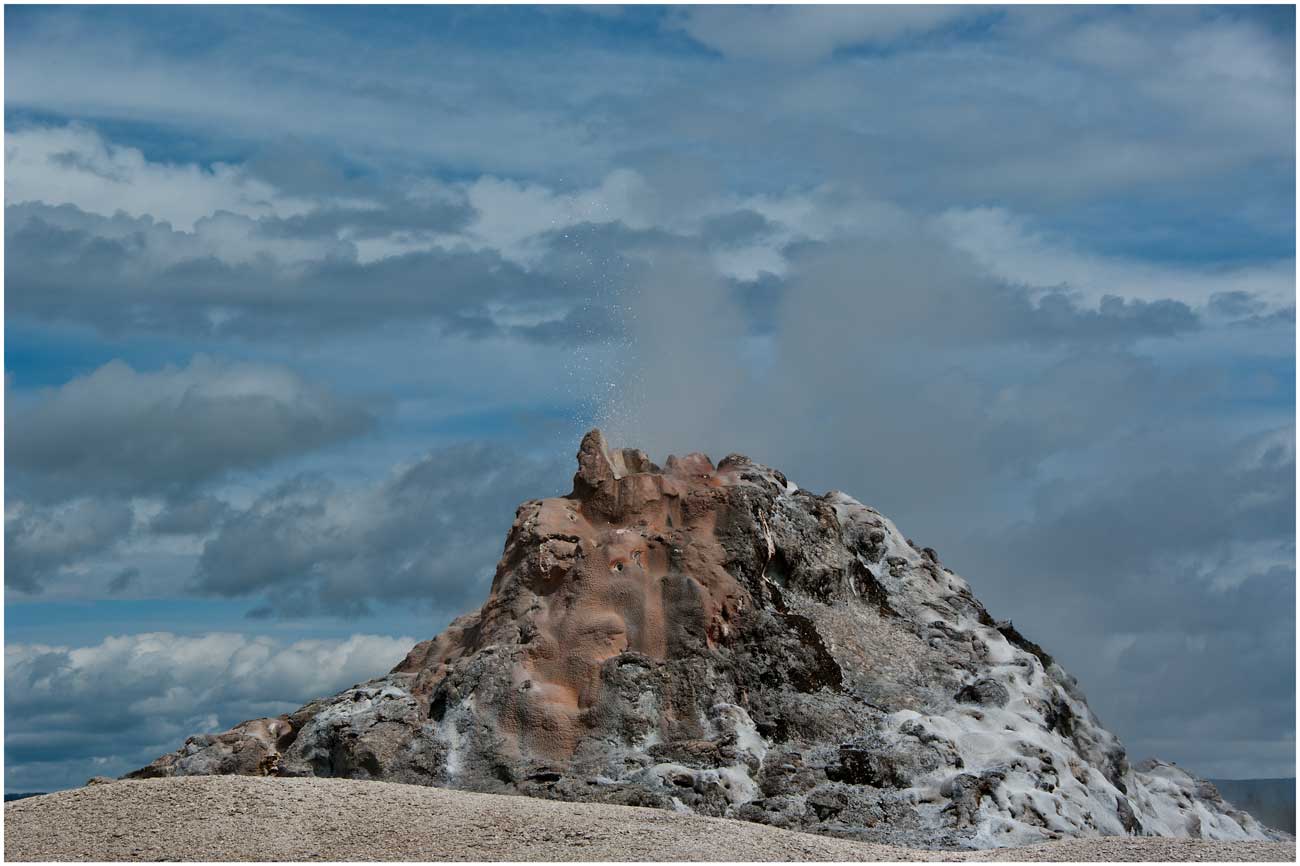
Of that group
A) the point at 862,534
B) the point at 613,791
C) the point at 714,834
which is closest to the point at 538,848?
the point at 714,834

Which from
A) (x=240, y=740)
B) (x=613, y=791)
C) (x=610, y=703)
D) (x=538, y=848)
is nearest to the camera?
(x=538, y=848)

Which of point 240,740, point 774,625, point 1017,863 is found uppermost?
point 774,625

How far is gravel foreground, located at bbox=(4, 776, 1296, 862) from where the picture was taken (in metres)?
22.1

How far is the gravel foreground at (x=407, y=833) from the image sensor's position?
2214 centimetres

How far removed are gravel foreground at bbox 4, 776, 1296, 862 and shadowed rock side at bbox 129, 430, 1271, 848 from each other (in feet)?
6.95

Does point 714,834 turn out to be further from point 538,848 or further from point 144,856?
point 144,856

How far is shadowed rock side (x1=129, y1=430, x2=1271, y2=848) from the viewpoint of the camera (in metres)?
26.3

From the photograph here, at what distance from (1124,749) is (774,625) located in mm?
7900

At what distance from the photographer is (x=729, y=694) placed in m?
28.2

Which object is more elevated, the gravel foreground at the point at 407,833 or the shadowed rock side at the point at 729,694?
the shadowed rock side at the point at 729,694

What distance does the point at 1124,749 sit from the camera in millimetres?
32344

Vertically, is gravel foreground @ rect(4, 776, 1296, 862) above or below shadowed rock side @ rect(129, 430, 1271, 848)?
below

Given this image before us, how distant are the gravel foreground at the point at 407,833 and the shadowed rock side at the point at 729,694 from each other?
83.4 inches

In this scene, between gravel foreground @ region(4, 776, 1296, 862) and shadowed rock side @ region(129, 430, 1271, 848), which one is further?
shadowed rock side @ region(129, 430, 1271, 848)
